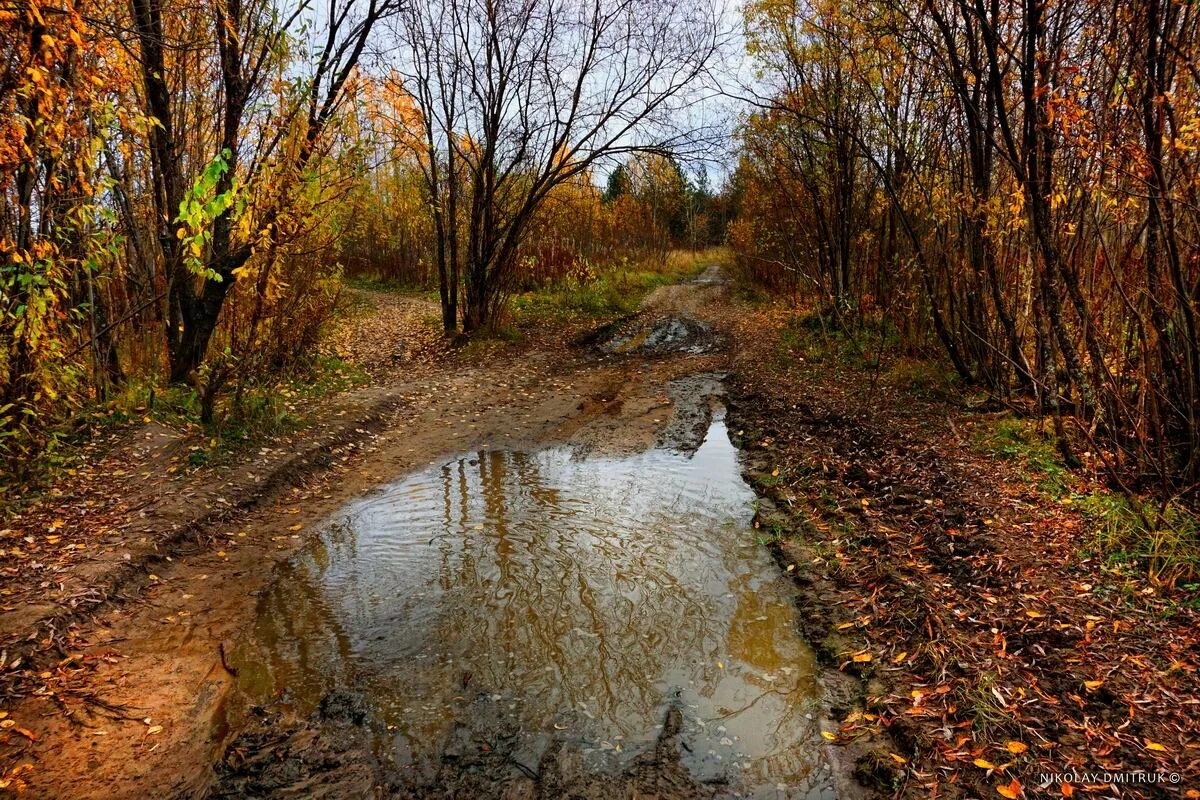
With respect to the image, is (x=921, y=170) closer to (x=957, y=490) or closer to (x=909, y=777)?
(x=957, y=490)

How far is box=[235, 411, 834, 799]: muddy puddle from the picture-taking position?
3266 millimetres

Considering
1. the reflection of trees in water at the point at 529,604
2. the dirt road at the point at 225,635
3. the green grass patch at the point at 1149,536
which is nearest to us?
the dirt road at the point at 225,635

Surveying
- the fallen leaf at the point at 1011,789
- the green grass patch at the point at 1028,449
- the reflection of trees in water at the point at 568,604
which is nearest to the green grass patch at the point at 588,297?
the reflection of trees in water at the point at 568,604

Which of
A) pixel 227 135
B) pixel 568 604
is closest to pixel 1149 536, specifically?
pixel 568 604

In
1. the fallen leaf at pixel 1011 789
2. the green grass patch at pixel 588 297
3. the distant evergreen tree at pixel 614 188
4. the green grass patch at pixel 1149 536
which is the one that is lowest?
the fallen leaf at pixel 1011 789

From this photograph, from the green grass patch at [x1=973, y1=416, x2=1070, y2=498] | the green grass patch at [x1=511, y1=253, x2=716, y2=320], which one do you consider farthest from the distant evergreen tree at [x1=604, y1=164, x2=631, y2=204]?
the green grass patch at [x1=973, y1=416, x2=1070, y2=498]

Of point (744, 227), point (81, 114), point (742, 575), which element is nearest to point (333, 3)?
point (81, 114)

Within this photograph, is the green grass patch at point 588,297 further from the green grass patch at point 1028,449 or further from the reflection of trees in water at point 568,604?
the green grass patch at point 1028,449

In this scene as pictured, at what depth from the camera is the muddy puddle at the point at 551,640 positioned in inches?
129

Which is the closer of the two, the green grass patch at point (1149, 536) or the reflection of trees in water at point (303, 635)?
the reflection of trees in water at point (303, 635)

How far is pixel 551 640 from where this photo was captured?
4188 millimetres

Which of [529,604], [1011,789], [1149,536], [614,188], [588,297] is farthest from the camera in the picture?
[614,188]

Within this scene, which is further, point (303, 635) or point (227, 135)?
point (227, 135)

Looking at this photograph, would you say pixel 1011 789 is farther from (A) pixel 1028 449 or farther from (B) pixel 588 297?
(B) pixel 588 297
